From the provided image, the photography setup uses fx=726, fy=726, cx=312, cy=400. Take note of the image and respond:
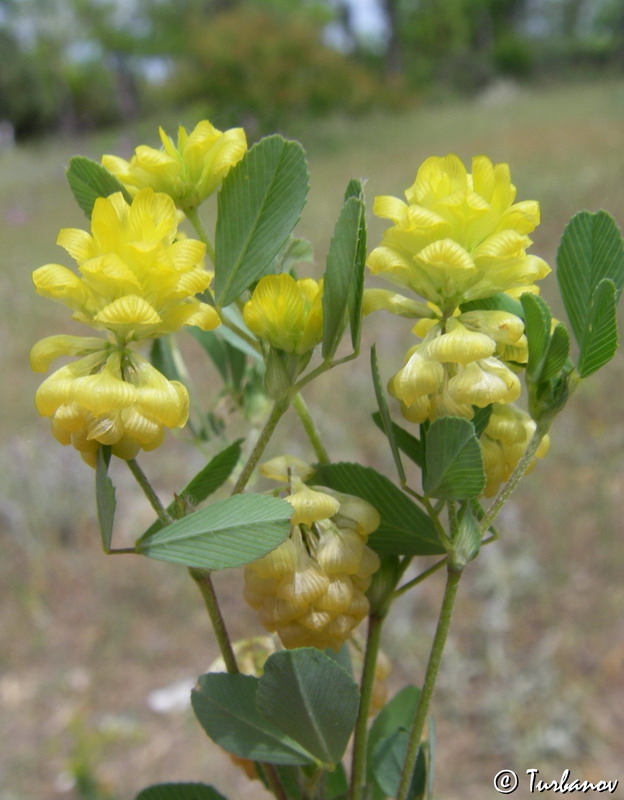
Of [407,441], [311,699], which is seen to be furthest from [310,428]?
[311,699]

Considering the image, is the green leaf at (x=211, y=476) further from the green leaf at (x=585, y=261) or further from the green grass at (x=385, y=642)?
the green grass at (x=385, y=642)

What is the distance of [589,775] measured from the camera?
1.79 metres

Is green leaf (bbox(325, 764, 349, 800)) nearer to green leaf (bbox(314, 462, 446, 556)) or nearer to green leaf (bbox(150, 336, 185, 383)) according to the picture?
green leaf (bbox(314, 462, 446, 556))

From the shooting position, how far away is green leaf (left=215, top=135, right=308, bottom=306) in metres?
0.46

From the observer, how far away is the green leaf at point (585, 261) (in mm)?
468

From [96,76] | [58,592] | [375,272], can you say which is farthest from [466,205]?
[96,76]

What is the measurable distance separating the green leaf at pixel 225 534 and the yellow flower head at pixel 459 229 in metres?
0.16

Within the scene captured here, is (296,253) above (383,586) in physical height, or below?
above

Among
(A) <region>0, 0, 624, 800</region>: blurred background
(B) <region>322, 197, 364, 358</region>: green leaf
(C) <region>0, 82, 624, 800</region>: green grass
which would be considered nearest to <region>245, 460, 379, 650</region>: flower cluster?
(B) <region>322, 197, 364, 358</region>: green leaf

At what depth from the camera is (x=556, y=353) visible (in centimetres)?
44

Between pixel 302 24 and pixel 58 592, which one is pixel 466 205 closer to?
pixel 58 592

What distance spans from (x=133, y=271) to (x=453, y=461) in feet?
0.70

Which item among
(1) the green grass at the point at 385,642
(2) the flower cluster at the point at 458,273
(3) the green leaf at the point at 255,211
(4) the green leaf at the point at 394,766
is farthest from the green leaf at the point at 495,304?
(1) the green grass at the point at 385,642

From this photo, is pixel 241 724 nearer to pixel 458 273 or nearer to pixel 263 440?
pixel 263 440
